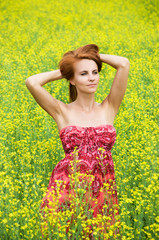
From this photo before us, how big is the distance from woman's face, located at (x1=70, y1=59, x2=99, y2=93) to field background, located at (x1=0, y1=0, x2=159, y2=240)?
1.88 feet

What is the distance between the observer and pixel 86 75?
2.88m

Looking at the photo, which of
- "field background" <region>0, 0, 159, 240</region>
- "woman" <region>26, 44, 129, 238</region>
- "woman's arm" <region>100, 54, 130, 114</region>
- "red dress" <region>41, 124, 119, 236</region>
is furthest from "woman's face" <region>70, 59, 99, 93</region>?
"field background" <region>0, 0, 159, 240</region>

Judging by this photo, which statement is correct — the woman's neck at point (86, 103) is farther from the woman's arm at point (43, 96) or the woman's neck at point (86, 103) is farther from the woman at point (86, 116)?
the woman's arm at point (43, 96)

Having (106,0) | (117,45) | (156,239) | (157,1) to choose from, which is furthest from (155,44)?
(106,0)

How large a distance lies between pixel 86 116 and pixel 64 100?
8.88 feet

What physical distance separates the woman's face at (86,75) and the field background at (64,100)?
0.57 m

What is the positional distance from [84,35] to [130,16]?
366 centimetres

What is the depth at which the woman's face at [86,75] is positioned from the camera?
9.33 feet

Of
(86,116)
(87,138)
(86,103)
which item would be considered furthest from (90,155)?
(86,103)

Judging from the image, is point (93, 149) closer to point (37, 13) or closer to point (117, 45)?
point (117, 45)

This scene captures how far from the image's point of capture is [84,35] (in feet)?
33.6

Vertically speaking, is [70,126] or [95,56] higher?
[95,56]

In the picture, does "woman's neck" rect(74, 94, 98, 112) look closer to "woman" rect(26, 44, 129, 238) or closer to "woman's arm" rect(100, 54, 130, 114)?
"woman" rect(26, 44, 129, 238)

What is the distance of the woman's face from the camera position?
2.84m
